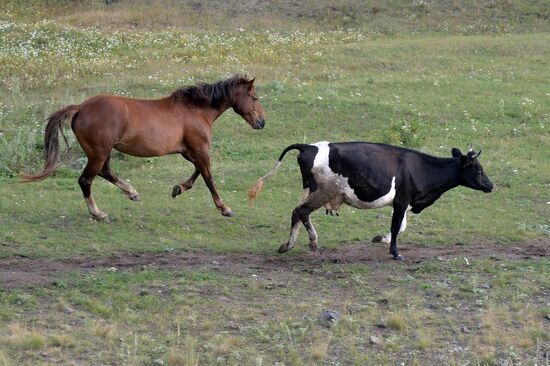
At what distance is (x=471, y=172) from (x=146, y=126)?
4.24 m

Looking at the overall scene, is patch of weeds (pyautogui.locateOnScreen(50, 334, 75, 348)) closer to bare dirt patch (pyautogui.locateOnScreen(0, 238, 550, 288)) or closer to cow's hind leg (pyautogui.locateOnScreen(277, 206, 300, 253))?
bare dirt patch (pyautogui.locateOnScreen(0, 238, 550, 288))

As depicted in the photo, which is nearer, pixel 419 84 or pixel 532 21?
pixel 419 84

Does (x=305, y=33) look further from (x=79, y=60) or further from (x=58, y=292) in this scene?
(x=58, y=292)

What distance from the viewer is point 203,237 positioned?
12141mm

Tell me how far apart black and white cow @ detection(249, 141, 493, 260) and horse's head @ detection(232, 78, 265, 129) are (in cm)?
186

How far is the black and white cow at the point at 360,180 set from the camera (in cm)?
1146

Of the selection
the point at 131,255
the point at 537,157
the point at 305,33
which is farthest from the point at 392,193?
the point at 305,33

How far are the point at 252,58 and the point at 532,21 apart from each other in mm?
12079

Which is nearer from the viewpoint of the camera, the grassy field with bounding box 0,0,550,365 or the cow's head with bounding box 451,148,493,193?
the grassy field with bounding box 0,0,550,365

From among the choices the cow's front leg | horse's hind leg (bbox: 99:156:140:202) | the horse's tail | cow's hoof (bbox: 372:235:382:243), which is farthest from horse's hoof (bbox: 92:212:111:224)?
the cow's front leg

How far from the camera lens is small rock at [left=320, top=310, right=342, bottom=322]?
9295 mm

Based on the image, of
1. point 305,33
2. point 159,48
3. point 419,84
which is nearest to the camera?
point 419,84

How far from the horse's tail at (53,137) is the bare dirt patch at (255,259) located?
6.12 feet

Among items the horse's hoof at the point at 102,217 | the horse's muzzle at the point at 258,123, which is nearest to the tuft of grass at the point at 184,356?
the horse's hoof at the point at 102,217
